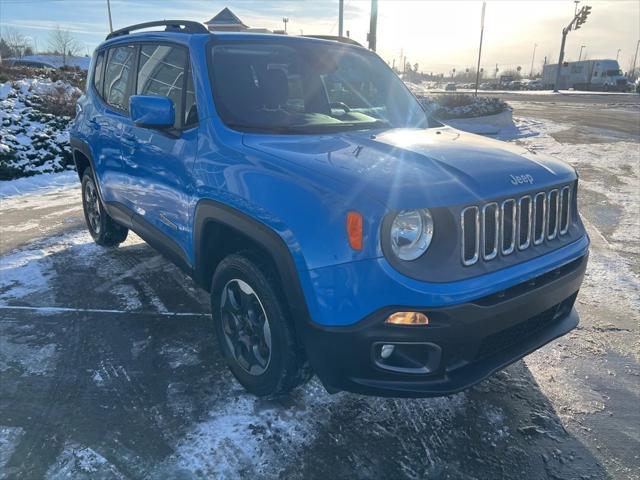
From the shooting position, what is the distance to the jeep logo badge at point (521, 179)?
8.07ft

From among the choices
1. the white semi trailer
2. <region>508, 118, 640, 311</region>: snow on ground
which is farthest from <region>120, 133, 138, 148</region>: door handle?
the white semi trailer

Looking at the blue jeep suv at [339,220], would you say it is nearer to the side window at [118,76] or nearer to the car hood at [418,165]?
the car hood at [418,165]

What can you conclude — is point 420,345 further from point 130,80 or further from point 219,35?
point 130,80

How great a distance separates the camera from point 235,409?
2.83 metres

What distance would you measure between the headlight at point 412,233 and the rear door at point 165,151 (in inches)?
58.1

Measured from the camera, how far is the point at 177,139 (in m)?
3.24

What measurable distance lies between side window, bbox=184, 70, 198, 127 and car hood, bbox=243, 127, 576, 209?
511 mm

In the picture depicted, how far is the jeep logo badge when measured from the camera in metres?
2.46

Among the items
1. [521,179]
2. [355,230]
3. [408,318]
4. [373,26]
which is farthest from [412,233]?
[373,26]

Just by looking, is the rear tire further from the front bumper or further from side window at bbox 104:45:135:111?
the front bumper

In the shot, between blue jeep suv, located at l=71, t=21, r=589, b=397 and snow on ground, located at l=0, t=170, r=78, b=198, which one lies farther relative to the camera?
snow on ground, located at l=0, t=170, r=78, b=198

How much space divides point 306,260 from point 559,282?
132 cm

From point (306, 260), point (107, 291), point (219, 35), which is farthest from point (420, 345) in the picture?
point (107, 291)

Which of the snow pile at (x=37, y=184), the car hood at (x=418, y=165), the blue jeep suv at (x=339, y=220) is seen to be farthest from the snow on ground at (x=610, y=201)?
the snow pile at (x=37, y=184)
